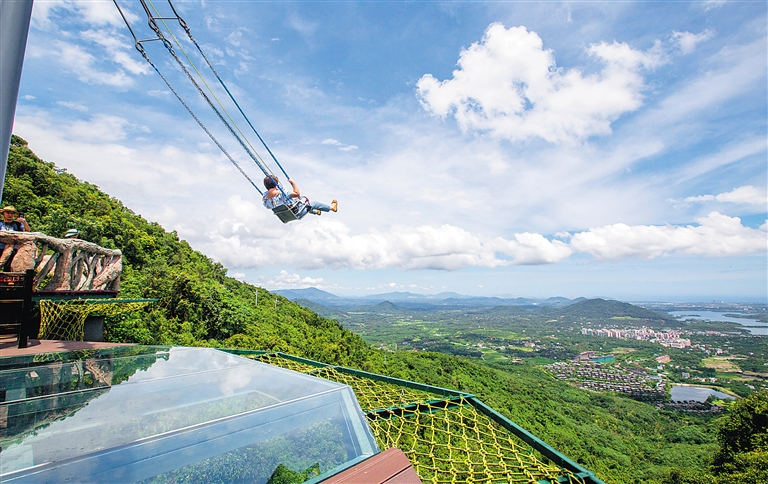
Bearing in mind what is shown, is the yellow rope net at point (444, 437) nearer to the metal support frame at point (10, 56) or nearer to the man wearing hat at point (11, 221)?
the metal support frame at point (10, 56)

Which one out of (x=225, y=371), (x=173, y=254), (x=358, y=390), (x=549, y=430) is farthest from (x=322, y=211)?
(x=549, y=430)

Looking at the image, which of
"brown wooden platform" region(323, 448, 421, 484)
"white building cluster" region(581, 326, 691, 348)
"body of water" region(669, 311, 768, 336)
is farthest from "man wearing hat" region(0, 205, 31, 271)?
"body of water" region(669, 311, 768, 336)

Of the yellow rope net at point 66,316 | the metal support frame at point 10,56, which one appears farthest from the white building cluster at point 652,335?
the metal support frame at point 10,56

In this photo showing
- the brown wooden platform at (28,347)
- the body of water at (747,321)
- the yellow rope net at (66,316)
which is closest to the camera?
the brown wooden platform at (28,347)

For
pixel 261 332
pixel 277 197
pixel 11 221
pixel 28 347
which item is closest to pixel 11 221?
pixel 11 221

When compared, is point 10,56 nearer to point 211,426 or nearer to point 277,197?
point 211,426

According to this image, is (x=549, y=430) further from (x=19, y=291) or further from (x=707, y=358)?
(x=707, y=358)
